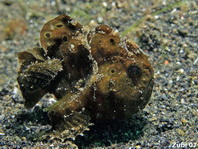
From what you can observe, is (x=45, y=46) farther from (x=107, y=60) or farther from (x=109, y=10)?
(x=109, y=10)

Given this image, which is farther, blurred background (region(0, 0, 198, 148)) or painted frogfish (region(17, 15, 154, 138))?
blurred background (region(0, 0, 198, 148))

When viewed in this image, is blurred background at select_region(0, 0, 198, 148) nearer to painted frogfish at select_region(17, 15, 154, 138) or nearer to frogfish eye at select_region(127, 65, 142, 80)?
painted frogfish at select_region(17, 15, 154, 138)

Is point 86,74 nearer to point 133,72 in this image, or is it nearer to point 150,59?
point 133,72

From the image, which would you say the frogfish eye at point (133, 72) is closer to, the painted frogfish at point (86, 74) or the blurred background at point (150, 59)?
the painted frogfish at point (86, 74)

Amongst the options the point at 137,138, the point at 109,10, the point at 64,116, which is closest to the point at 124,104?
the point at 137,138

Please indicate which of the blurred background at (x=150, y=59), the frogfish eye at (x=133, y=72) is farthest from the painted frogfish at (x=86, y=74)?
the blurred background at (x=150, y=59)

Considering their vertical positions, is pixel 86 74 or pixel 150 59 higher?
pixel 86 74

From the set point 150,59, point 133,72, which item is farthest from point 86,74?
point 150,59

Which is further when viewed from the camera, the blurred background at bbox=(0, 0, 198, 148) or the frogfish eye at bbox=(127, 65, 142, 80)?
the blurred background at bbox=(0, 0, 198, 148)

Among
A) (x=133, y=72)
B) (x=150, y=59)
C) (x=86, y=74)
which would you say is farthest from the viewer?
(x=150, y=59)

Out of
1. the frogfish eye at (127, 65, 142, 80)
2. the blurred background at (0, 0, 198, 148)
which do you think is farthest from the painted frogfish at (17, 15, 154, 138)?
the blurred background at (0, 0, 198, 148)
